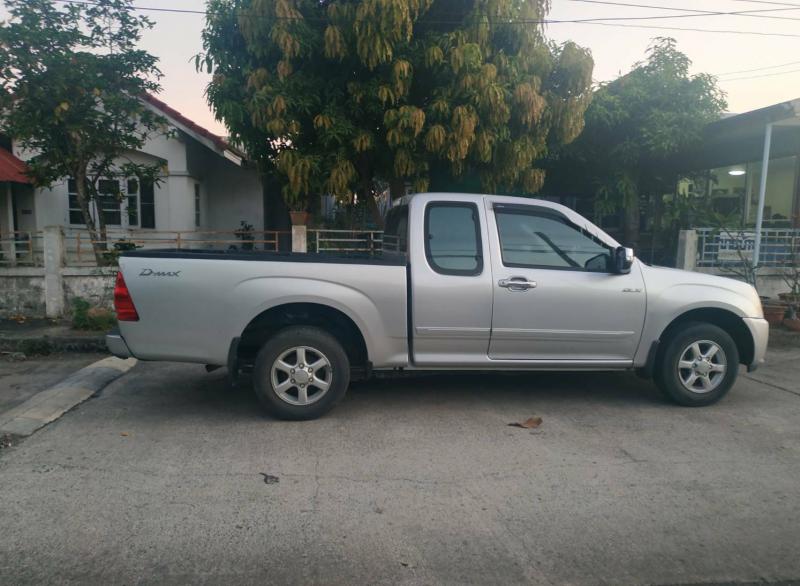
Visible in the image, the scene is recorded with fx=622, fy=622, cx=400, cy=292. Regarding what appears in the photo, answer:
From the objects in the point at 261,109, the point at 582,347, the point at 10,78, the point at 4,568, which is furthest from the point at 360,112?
the point at 4,568

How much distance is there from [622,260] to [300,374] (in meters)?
2.89

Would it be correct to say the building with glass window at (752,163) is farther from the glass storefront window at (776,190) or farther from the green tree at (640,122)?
the green tree at (640,122)

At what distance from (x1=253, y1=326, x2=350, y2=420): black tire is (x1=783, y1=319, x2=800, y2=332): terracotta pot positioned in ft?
25.8

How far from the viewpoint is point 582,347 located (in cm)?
546

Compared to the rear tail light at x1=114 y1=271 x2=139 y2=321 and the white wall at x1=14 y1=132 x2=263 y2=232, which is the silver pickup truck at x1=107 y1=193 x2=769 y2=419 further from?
the white wall at x1=14 y1=132 x2=263 y2=232

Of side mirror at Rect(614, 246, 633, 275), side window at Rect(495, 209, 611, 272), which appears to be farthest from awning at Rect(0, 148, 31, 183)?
side mirror at Rect(614, 246, 633, 275)

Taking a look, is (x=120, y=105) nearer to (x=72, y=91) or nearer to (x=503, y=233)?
(x=72, y=91)

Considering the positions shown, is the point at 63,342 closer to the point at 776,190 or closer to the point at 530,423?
the point at 530,423

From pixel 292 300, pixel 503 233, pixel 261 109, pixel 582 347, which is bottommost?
pixel 582 347

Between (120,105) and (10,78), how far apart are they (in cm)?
170

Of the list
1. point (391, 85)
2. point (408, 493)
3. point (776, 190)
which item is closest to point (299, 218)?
point (391, 85)

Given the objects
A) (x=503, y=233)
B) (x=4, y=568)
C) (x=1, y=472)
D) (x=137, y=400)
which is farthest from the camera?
(x=137, y=400)

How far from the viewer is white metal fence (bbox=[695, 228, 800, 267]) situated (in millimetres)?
10953

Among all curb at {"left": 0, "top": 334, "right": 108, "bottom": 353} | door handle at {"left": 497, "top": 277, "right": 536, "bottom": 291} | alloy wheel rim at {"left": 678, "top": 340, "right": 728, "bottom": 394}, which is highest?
door handle at {"left": 497, "top": 277, "right": 536, "bottom": 291}
